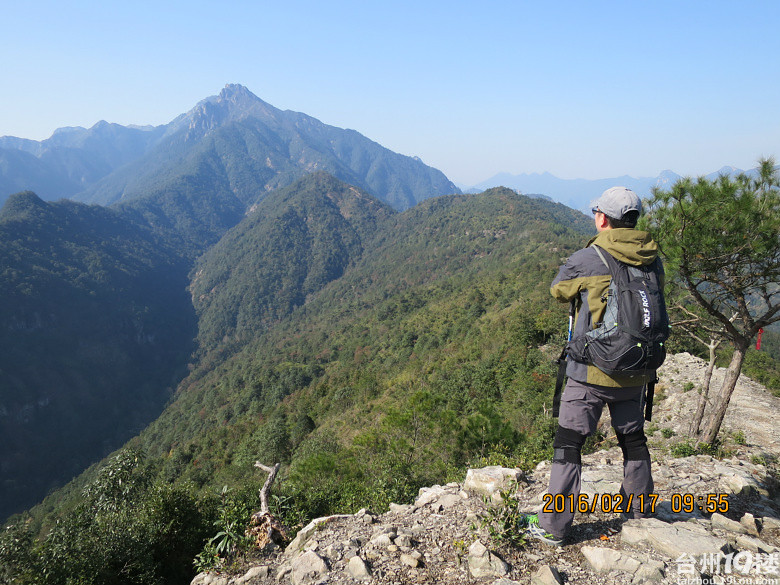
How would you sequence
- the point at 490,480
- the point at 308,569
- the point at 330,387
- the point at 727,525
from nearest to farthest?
1. the point at 308,569
2. the point at 727,525
3. the point at 490,480
4. the point at 330,387

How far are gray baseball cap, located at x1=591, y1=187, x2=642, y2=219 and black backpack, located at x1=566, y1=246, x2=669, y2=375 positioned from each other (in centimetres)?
45

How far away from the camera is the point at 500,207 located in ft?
344

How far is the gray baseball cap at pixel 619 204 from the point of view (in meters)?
2.97

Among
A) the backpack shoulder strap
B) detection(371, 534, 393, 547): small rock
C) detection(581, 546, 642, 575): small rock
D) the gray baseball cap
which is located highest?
the gray baseball cap

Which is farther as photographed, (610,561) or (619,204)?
(619,204)

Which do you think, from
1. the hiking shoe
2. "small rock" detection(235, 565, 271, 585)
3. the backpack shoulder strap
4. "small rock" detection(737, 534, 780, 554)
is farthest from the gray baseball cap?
"small rock" detection(235, 565, 271, 585)

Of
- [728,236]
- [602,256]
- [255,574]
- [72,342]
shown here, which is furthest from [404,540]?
[72,342]

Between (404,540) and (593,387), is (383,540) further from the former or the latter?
(593,387)

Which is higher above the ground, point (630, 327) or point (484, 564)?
point (630, 327)

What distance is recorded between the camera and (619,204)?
3004 millimetres

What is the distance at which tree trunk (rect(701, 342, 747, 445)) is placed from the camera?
559 cm

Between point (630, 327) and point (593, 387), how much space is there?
1.82ft

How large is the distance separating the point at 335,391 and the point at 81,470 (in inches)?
2596

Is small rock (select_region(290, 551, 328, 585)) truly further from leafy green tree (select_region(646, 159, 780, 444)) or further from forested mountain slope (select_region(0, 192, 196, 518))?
forested mountain slope (select_region(0, 192, 196, 518))
